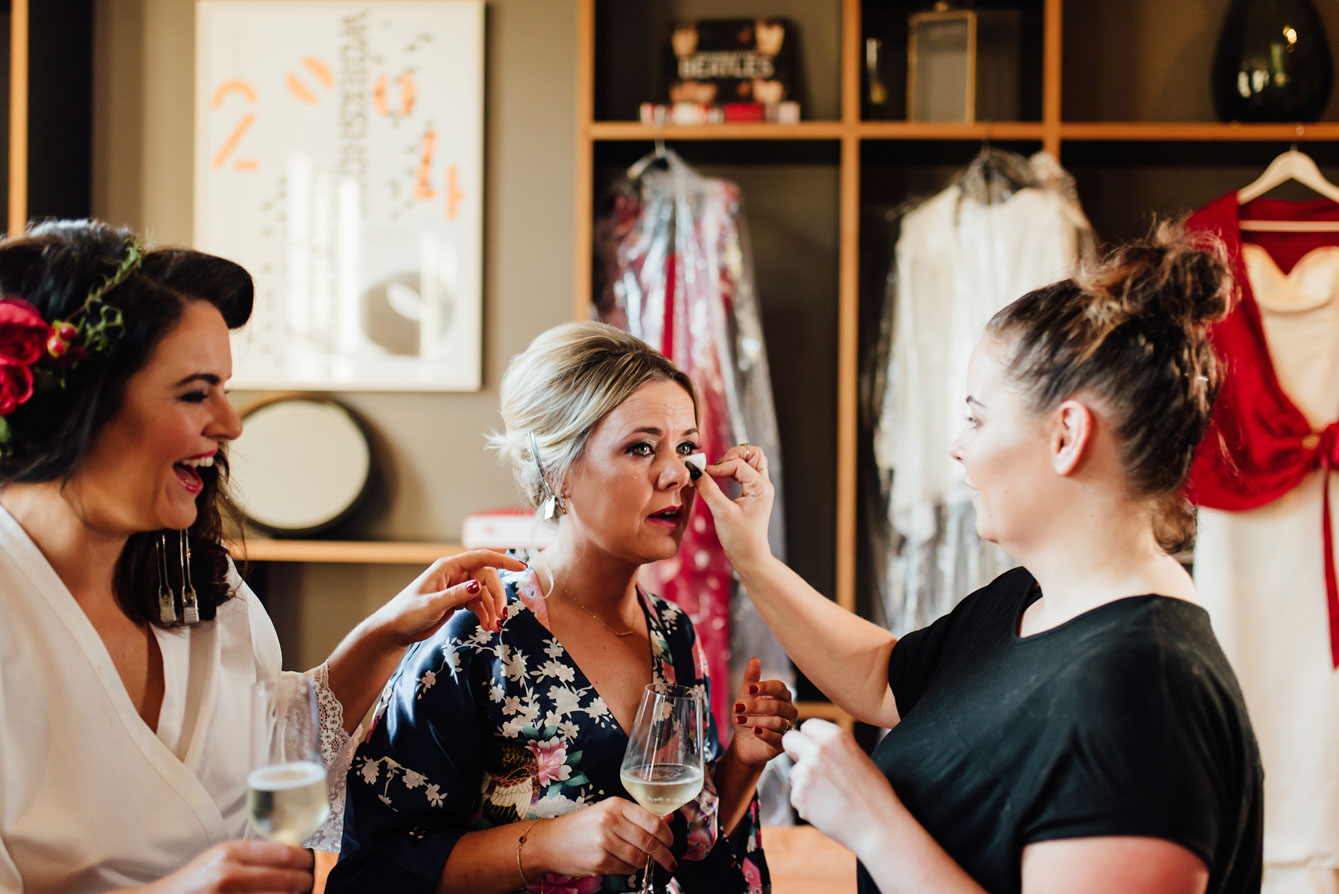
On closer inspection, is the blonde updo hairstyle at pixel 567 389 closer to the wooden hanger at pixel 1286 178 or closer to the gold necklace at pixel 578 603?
the gold necklace at pixel 578 603

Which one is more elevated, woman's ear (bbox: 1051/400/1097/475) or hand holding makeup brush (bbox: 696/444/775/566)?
woman's ear (bbox: 1051/400/1097/475)

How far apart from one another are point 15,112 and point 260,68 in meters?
0.69

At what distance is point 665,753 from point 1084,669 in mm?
516

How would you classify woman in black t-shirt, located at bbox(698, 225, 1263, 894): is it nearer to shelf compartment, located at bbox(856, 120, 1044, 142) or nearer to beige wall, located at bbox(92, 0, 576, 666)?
shelf compartment, located at bbox(856, 120, 1044, 142)

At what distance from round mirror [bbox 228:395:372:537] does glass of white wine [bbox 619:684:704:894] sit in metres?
2.06

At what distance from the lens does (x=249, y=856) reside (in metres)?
1.07

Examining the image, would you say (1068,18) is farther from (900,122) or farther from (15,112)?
(15,112)

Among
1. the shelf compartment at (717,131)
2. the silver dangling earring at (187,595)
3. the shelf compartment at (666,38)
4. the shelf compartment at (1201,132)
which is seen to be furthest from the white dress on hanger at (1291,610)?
the silver dangling earring at (187,595)

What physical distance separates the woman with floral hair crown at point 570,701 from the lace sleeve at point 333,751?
0.15 ft

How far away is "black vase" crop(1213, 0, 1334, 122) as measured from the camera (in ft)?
9.23

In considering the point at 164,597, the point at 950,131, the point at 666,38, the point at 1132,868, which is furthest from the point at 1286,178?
the point at 164,597

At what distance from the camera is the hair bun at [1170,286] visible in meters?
1.23

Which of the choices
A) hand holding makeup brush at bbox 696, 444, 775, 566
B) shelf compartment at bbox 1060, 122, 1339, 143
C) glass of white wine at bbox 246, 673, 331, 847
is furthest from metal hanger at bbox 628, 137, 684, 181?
glass of white wine at bbox 246, 673, 331, 847

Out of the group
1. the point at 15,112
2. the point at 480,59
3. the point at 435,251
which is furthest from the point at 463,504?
the point at 15,112
